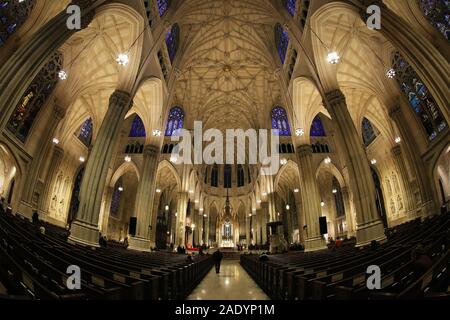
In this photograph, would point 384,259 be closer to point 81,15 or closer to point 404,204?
point 81,15

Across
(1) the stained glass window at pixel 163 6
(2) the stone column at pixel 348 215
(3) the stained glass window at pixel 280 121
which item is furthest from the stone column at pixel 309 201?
(1) the stained glass window at pixel 163 6

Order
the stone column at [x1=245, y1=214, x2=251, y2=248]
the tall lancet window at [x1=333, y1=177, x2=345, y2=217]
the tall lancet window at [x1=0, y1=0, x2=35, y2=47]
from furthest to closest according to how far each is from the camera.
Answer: the stone column at [x1=245, y1=214, x2=251, y2=248] → the tall lancet window at [x1=333, y1=177, x2=345, y2=217] → the tall lancet window at [x1=0, y1=0, x2=35, y2=47]

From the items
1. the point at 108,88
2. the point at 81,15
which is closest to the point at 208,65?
the point at 108,88

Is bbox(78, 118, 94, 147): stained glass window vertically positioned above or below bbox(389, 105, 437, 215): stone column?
above

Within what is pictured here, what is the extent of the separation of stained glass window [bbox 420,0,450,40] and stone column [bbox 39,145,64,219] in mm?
28032

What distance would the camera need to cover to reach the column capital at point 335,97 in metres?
13.8

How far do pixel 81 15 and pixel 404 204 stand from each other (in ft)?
85.0

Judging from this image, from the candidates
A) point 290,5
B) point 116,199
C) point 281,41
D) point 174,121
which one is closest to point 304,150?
point 281,41

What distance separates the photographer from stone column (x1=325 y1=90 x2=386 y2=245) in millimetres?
10992

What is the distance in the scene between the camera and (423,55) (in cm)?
938

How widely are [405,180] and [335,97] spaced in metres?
10.5

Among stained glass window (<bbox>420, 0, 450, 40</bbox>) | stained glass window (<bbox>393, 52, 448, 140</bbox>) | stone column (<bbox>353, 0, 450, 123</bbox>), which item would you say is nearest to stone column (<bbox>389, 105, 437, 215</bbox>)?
stained glass window (<bbox>393, 52, 448, 140</bbox>)

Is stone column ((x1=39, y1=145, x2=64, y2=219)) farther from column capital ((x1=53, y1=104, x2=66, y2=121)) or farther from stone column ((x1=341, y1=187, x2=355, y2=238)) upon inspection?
stone column ((x1=341, y1=187, x2=355, y2=238))
